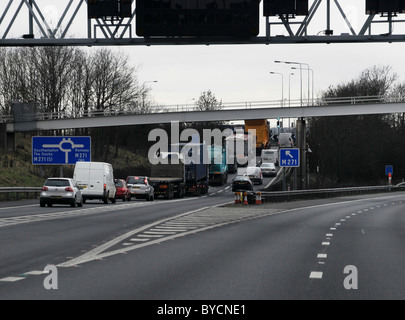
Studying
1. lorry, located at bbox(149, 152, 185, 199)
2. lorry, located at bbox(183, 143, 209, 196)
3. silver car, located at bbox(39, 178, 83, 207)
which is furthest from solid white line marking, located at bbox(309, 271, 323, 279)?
lorry, located at bbox(183, 143, 209, 196)

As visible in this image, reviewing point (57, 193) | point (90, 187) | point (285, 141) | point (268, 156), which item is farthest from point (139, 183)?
point (285, 141)

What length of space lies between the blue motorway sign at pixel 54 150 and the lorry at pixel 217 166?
23651 mm

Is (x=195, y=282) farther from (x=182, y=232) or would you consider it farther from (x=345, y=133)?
(x=345, y=133)

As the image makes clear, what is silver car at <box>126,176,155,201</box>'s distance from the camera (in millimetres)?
53406

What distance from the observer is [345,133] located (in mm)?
102875

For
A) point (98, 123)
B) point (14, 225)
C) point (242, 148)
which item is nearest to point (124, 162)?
point (242, 148)

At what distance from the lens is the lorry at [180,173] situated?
56.7m

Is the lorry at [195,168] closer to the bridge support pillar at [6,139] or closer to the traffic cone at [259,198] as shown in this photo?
the traffic cone at [259,198]

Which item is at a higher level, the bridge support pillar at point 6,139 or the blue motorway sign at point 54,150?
the bridge support pillar at point 6,139

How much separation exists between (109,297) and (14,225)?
14.3m

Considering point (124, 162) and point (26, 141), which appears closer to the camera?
point (26, 141)

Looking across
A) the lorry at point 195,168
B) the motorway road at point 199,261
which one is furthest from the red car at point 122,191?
the motorway road at point 199,261

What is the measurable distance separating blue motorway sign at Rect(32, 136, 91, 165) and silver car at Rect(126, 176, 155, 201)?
3642mm

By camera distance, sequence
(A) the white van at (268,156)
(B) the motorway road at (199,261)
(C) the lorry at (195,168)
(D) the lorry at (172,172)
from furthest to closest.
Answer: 1. (A) the white van at (268,156)
2. (C) the lorry at (195,168)
3. (D) the lorry at (172,172)
4. (B) the motorway road at (199,261)
